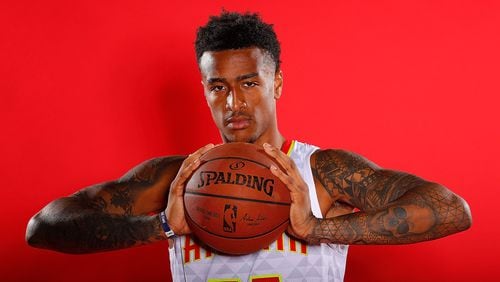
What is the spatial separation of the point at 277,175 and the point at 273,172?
0.01m

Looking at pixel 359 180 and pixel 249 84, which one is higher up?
pixel 249 84

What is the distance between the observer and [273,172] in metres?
1.72

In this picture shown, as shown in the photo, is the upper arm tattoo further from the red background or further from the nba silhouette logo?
the red background

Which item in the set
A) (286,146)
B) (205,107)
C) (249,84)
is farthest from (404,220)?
(205,107)

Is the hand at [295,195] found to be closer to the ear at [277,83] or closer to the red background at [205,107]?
the ear at [277,83]

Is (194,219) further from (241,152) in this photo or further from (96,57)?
(96,57)

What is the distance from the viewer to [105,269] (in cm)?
298

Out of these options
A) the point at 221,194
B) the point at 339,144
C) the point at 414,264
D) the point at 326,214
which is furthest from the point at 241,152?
the point at 414,264

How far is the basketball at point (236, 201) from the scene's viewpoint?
1684mm

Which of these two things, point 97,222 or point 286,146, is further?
point 286,146

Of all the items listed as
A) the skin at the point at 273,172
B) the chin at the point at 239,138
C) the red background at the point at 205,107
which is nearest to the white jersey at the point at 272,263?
the skin at the point at 273,172

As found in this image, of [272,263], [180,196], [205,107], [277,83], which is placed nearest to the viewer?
[180,196]

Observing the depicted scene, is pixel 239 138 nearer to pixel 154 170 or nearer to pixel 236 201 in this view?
pixel 154 170

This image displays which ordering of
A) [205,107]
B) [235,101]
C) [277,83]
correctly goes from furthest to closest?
[205,107] → [277,83] → [235,101]
